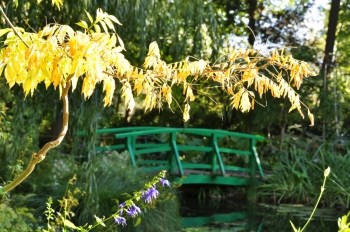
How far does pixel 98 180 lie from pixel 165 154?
202 inches

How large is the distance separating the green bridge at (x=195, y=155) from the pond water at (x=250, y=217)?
466mm

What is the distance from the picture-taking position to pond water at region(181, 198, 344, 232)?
8.24 m

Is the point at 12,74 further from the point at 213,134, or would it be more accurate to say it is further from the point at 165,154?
the point at 165,154

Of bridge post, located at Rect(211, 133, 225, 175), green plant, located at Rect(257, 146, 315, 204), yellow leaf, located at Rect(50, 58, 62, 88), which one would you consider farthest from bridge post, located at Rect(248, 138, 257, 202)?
yellow leaf, located at Rect(50, 58, 62, 88)

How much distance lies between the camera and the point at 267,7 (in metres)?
16.1

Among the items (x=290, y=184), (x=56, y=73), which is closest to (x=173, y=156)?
(x=290, y=184)

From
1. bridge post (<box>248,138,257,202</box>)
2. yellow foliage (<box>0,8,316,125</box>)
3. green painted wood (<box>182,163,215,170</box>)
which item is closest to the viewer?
yellow foliage (<box>0,8,316,125</box>)

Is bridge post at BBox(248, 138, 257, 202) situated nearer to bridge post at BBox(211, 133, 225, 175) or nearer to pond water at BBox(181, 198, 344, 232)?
pond water at BBox(181, 198, 344, 232)

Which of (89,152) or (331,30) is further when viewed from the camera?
(331,30)

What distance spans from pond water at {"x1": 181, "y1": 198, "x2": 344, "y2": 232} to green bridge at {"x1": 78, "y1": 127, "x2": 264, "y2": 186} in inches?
18.3

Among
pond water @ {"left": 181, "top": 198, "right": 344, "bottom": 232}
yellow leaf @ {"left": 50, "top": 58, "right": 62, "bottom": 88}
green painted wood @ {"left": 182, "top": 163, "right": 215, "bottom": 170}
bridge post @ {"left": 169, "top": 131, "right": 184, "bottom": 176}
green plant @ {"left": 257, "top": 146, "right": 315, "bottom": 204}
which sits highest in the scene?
yellow leaf @ {"left": 50, "top": 58, "right": 62, "bottom": 88}

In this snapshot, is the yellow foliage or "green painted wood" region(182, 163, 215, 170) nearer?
the yellow foliage

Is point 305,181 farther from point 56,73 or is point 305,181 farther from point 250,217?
point 56,73

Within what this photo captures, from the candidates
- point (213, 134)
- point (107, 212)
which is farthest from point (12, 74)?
point (213, 134)
